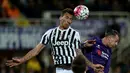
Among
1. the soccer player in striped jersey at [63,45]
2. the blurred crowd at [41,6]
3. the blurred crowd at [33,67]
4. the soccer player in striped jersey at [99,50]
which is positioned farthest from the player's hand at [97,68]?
the blurred crowd at [41,6]

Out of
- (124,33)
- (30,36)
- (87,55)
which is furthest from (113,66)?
(87,55)

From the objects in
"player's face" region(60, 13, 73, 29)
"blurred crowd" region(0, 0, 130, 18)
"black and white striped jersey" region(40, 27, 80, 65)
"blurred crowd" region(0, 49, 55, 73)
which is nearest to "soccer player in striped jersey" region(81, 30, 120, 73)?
"black and white striped jersey" region(40, 27, 80, 65)

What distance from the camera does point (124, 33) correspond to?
21891 millimetres

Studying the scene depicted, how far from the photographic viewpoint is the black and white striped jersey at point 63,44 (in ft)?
37.2

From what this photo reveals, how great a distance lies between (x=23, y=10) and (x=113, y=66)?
3895mm

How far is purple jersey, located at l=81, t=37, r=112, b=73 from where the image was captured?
39.0 ft

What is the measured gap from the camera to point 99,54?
11922 mm

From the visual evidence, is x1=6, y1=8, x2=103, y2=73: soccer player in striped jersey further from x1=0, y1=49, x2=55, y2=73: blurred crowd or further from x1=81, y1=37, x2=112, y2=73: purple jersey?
x1=0, y1=49, x2=55, y2=73: blurred crowd

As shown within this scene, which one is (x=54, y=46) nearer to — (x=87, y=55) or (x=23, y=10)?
(x=87, y=55)

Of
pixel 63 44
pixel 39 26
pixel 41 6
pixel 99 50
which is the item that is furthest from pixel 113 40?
pixel 41 6

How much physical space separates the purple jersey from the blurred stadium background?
8.38 meters

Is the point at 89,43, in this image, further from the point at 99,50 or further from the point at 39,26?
the point at 39,26

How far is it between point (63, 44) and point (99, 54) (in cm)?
93

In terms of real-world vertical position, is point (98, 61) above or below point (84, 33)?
below
